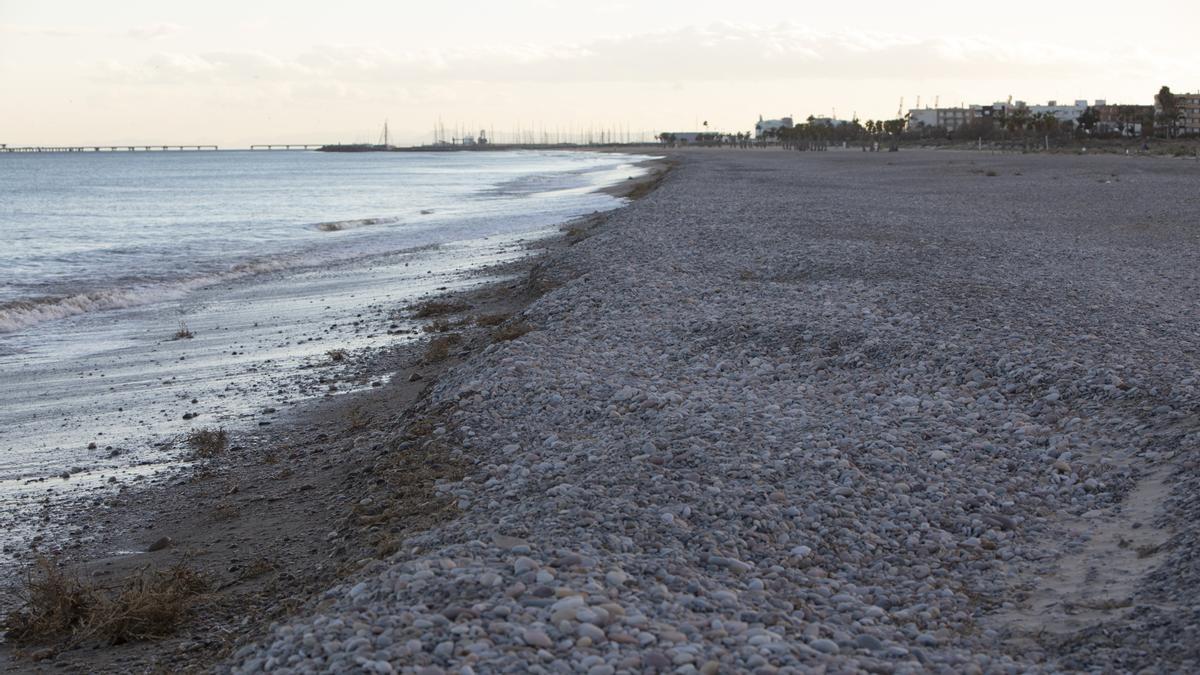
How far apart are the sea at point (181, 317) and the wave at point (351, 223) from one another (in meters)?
0.08

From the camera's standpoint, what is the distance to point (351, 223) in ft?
128

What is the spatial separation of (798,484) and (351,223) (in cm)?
3423

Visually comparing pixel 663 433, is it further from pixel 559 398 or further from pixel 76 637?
pixel 76 637

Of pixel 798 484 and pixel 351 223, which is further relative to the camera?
pixel 351 223

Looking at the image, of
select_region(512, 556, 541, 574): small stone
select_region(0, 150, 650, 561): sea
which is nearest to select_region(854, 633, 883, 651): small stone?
select_region(512, 556, 541, 574): small stone

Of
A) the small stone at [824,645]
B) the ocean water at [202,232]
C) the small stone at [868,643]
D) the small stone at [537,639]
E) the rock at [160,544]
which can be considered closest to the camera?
the small stone at [537,639]

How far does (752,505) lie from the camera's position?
6230 mm

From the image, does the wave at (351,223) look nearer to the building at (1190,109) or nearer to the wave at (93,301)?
the wave at (93,301)

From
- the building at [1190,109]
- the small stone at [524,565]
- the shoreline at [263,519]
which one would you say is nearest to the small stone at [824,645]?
the small stone at [524,565]

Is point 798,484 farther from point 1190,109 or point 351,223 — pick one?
point 1190,109

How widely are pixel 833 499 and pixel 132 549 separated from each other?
4.61 m

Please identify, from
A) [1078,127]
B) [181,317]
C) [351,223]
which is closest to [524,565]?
[181,317]

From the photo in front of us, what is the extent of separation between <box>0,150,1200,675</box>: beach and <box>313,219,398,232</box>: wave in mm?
25598

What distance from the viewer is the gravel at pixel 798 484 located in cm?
462
